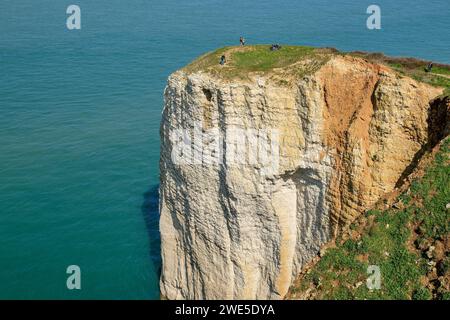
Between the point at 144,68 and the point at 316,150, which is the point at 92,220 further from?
the point at 144,68

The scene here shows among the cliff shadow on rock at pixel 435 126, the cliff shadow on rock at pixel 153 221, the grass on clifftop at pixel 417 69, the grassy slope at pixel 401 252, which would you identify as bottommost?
the cliff shadow on rock at pixel 153 221

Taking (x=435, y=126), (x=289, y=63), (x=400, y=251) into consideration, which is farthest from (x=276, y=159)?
(x=400, y=251)

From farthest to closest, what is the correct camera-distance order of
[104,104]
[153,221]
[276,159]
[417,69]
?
[104,104], [153,221], [276,159], [417,69]

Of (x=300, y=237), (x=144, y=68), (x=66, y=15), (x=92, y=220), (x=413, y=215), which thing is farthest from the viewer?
(x=66, y=15)

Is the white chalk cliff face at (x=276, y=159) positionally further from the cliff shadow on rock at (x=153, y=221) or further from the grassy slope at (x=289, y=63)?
the cliff shadow on rock at (x=153, y=221)

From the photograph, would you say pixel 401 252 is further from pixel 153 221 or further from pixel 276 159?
pixel 153 221

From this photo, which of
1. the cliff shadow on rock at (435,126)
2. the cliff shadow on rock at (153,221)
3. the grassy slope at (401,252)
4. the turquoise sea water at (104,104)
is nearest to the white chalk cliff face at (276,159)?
the cliff shadow on rock at (435,126)

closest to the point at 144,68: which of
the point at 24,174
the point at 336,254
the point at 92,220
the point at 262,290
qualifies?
the point at 24,174
